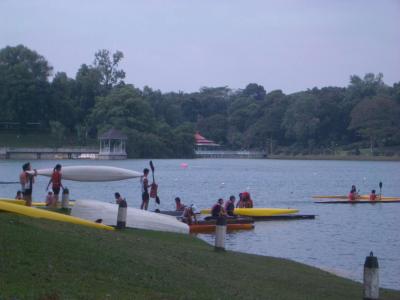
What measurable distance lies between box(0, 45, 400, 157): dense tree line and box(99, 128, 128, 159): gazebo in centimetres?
154

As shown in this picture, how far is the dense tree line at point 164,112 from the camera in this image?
128 meters

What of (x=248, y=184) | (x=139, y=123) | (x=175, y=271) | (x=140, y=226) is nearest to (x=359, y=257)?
(x=140, y=226)

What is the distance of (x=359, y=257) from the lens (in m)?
26.6

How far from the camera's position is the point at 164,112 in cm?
15200

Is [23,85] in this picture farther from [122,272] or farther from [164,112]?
[122,272]

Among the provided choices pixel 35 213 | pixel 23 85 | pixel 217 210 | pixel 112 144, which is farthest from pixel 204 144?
pixel 35 213

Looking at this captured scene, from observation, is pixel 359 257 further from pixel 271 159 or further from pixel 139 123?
pixel 271 159

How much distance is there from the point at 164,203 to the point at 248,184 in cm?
2879

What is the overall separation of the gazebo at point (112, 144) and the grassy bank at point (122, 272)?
109823mm

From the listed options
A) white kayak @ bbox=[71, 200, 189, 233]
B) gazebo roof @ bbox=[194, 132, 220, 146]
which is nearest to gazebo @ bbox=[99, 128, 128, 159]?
gazebo roof @ bbox=[194, 132, 220, 146]

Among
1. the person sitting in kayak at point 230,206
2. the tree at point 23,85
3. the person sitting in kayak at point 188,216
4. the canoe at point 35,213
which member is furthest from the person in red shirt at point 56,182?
the tree at point 23,85

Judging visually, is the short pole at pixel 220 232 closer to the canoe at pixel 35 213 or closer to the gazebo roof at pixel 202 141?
the canoe at pixel 35 213

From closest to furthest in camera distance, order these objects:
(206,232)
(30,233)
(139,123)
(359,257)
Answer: (30,233) < (359,257) < (206,232) < (139,123)

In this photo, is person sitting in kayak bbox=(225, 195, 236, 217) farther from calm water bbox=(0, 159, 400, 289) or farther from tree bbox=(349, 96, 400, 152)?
Result: tree bbox=(349, 96, 400, 152)
